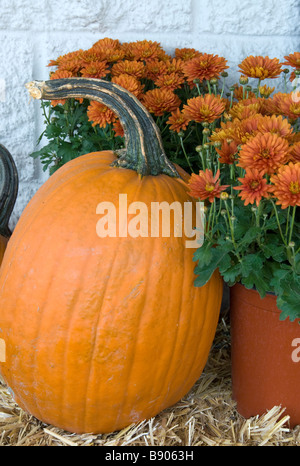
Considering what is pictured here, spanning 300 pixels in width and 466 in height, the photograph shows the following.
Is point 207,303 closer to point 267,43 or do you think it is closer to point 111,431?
point 111,431

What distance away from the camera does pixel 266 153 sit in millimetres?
811

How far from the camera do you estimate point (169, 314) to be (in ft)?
3.08

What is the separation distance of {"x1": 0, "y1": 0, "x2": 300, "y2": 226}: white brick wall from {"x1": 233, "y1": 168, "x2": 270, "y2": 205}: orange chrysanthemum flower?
2.53 ft

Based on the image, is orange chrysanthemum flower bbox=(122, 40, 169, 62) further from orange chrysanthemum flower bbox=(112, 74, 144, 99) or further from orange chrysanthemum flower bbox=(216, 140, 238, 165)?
orange chrysanthemum flower bbox=(216, 140, 238, 165)

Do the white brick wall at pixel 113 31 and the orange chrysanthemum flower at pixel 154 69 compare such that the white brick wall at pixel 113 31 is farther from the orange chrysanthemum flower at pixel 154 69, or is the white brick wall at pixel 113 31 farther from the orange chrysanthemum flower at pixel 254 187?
the orange chrysanthemum flower at pixel 254 187

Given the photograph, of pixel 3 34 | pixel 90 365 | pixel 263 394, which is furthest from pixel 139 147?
pixel 3 34

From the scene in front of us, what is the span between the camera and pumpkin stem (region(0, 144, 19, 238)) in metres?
1.37

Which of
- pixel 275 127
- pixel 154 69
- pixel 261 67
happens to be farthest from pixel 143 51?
pixel 275 127

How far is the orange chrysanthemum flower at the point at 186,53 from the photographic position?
133 cm

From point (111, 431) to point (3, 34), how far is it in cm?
107

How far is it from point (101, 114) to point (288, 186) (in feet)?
1.60

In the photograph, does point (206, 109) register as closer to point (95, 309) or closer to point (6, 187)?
point (95, 309)

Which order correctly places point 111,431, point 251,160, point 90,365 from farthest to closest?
1. point 111,431
2. point 90,365
3. point 251,160

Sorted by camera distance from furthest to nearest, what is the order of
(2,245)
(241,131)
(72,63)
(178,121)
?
1. (2,245)
2. (72,63)
3. (178,121)
4. (241,131)
